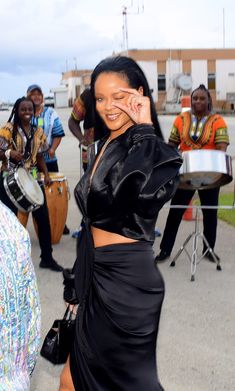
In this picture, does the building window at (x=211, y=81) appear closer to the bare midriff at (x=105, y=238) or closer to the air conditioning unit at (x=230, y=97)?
the air conditioning unit at (x=230, y=97)

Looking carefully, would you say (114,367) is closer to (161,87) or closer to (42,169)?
(42,169)

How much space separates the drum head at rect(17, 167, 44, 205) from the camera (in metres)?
4.72

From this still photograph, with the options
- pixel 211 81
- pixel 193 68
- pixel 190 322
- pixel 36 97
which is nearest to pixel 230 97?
pixel 211 81

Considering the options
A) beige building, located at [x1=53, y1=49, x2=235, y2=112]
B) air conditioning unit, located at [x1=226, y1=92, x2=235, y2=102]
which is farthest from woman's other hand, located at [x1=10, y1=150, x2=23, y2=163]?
beige building, located at [x1=53, y1=49, x2=235, y2=112]

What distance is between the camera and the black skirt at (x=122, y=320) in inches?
81.0

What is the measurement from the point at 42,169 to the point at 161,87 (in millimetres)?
51181

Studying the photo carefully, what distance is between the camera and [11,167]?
5047mm

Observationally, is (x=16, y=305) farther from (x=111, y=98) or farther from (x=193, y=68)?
(x=193, y=68)

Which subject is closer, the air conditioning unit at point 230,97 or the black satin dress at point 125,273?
the black satin dress at point 125,273

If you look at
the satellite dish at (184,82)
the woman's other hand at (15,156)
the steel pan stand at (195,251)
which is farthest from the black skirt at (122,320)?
the satellite dish at (184,82)

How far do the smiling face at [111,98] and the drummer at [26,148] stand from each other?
2971mm

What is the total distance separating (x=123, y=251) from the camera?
2.07 m

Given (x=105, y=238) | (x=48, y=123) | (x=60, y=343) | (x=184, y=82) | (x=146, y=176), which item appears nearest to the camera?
(x=146, y=176)

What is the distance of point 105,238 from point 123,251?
0.09m
